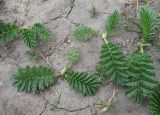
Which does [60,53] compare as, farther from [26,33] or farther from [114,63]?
[114,63]

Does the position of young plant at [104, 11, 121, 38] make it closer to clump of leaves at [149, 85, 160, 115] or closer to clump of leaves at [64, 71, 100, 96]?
clump of leaves at [64, 71, 100, 96]

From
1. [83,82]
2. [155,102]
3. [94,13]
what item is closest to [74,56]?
[83,82]

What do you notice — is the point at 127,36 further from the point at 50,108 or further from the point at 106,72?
the point at 50,108

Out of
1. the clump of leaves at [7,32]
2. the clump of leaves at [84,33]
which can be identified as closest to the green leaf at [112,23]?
the clump of leaves at [84,33]

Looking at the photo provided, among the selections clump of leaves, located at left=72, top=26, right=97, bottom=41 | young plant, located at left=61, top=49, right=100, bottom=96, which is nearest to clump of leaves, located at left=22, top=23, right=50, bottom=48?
clump of leaves, located at left=72, top=26, right=97, bottom=41

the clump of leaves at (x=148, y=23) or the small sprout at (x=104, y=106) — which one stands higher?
the clump of leaves at (x=148, y=23)

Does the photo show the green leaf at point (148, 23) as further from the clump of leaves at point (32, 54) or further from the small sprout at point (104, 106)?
the clump of leaves at point (32, 54)
